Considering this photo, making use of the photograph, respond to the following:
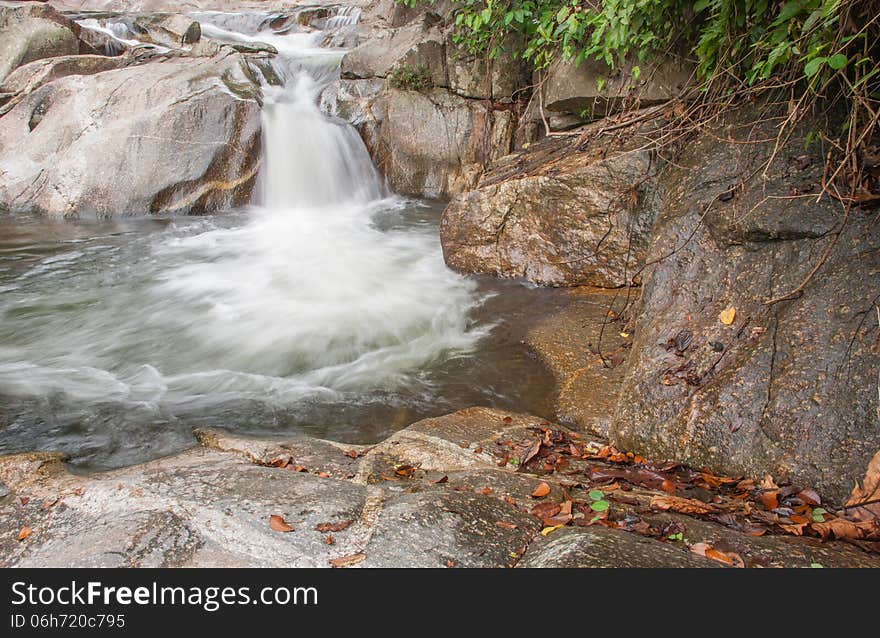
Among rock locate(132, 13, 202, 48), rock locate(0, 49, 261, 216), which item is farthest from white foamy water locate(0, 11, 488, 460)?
rock locate(132, 13, 202, 48)

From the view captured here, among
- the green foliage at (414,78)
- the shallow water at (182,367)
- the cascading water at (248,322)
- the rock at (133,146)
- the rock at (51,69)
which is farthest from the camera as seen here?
the rock at (51,69)

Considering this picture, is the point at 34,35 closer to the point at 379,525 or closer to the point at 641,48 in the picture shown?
the point at 641,48

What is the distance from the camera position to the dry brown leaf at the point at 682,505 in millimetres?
2598

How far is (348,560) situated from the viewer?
2.12m

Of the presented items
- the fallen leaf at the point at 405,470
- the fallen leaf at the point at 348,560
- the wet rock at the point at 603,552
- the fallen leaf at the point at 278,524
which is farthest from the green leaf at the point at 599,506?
the fallen leaf at the point at 278,524

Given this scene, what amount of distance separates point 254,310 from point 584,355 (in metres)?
3.74

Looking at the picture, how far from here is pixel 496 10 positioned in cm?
729

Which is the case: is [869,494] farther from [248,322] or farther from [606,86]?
[606,86]

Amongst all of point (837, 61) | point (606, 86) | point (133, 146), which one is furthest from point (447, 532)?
point (133, 146)

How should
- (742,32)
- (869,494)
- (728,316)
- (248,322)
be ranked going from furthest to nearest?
(248,322) → (742,32) → (728,316) → (869,494)

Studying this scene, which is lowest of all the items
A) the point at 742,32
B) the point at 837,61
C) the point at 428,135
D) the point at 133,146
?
the point at 133,146

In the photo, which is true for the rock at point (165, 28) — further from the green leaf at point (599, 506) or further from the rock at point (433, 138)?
the green leaf at point (599, 506)

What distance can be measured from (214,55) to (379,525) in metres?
12.0

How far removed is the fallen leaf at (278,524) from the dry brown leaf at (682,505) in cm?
162
